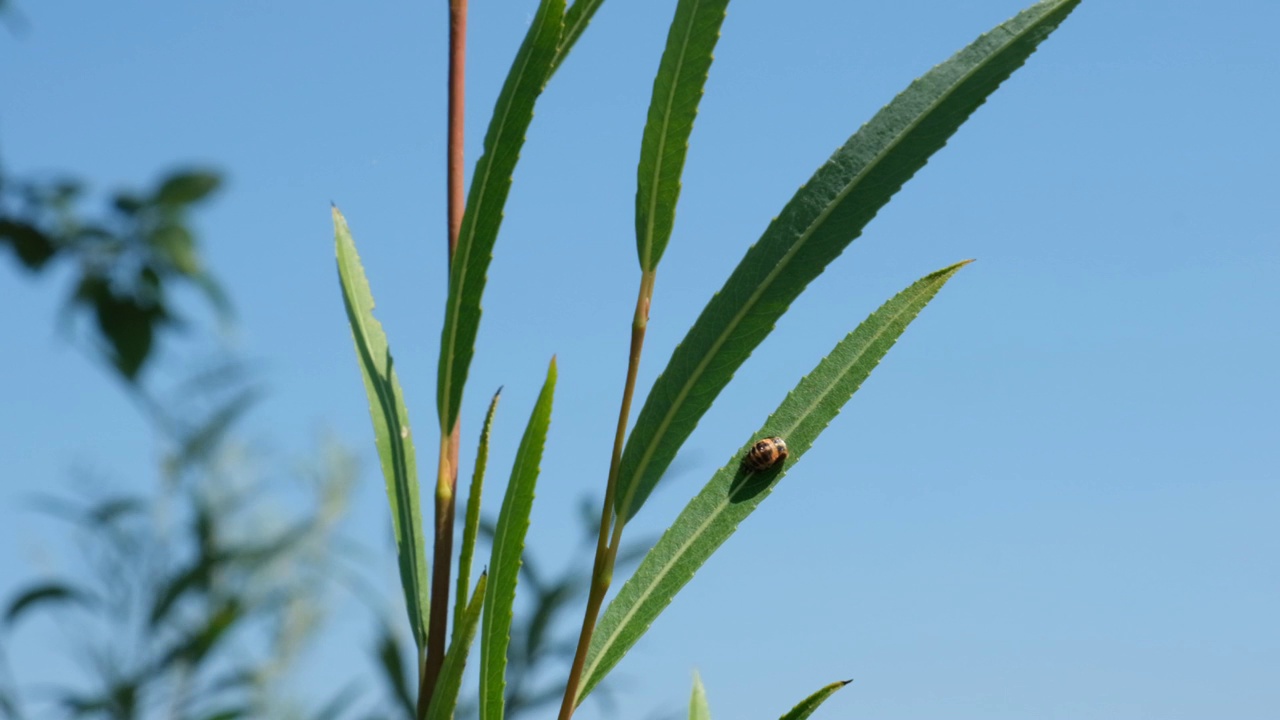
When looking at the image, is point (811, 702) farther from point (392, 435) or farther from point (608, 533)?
point (392, 435)

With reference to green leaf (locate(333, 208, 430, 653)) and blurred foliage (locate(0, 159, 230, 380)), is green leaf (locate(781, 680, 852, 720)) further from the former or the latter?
blurred foliage (locate(0, 159, 230, 380))

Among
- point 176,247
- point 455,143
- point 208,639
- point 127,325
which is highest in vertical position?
point 176,247

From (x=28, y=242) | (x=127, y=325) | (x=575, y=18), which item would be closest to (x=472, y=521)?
(x=575, y=18)

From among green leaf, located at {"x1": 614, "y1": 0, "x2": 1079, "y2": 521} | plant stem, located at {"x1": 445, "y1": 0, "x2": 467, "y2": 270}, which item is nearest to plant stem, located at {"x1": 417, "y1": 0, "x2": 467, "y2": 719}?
plant stem, located at {"x1": 445, "y1": 0, "x2": 467, "y2": 270}

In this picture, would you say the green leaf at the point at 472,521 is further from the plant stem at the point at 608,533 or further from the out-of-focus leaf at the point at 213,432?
the out-of-focus leaf at the point at 213,432

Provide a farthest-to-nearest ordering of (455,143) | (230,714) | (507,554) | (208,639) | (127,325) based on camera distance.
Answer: (208,639), (127,325), (230,714), (455,143), (507,554)

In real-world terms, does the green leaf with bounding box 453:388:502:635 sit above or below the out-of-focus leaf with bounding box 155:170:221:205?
below

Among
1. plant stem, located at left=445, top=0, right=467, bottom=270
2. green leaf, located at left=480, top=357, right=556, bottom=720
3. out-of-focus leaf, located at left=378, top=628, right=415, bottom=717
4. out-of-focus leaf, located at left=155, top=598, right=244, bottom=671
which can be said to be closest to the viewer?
green leaf, located at left=480, top=357, right=556, bottom=720

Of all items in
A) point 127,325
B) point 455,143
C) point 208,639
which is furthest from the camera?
point 208,639

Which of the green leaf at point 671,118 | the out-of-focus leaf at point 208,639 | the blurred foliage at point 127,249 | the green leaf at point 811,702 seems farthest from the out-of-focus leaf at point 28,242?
the green leaf at point 811,702
